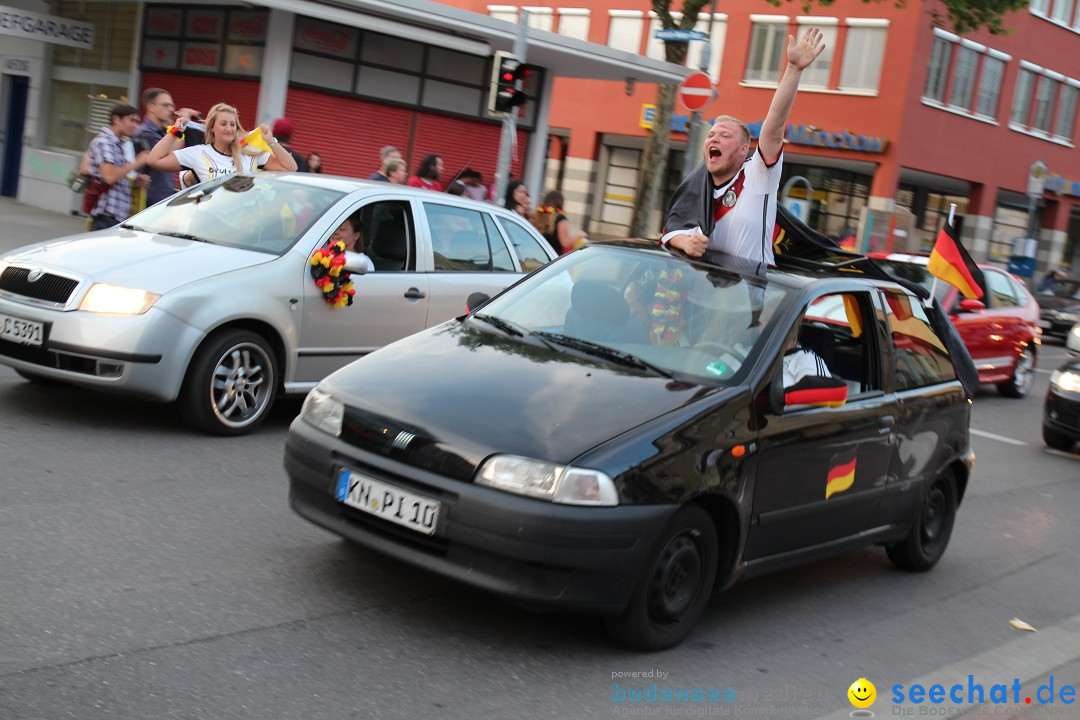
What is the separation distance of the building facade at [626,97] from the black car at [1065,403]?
355 inches

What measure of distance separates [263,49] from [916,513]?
630 inches

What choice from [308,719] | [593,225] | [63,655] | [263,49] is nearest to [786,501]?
[308,719]

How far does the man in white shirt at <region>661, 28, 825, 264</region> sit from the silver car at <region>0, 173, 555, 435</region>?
2371mm

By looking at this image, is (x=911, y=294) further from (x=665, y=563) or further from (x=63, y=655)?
(x=63, y=655)

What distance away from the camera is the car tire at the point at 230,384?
7.16 metres

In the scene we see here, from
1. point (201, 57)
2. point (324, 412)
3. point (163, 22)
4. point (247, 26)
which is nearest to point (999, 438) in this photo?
point (324, 412)

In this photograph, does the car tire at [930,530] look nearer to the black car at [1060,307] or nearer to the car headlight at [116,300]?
the car headlight at [116,300]

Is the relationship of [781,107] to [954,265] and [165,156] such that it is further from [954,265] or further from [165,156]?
[165,156]

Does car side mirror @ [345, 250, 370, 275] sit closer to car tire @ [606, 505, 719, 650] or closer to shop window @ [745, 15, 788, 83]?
car tire @ [606, 505, 719, 650]

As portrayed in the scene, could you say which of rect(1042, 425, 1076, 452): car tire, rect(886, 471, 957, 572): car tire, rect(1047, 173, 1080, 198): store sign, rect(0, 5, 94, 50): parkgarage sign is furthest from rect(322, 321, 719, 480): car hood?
rect(1047, 173, 1080, 198): store sign

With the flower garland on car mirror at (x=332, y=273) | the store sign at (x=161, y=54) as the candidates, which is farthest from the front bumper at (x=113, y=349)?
the store sign at (x=161, y=54)

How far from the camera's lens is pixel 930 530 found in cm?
679

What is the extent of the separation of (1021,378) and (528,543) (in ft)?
43.1

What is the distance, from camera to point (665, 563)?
4.64 meters
